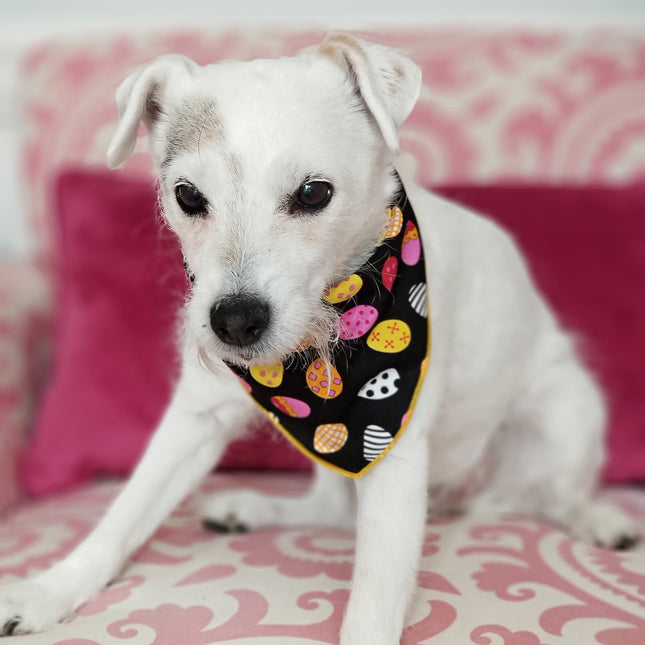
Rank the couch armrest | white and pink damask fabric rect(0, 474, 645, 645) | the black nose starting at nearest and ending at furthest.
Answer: the black nose, white and pink damask fabric rect(0, 474, 645, 645), the couch armrest

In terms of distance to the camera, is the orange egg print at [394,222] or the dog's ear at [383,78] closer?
the dog's ear at [383,78]

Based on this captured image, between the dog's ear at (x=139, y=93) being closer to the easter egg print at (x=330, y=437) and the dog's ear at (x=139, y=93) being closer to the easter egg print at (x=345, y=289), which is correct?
the easter egg print at (x=345, y=289)

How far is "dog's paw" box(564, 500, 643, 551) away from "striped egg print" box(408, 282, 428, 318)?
558 mm

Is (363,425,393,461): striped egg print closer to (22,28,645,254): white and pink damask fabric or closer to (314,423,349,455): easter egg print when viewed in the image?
(314,423,349,455): easter egg print

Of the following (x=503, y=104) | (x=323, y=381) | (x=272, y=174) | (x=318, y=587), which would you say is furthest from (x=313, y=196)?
(x=503, y=104)

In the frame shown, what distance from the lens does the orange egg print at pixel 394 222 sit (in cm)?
112

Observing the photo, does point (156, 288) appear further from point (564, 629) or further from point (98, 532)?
point (564, 629)

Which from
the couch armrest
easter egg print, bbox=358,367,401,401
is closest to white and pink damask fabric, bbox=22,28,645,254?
the couch armrest

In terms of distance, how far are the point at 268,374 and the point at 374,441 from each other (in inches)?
7.1

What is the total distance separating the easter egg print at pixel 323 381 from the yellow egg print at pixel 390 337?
7 cm

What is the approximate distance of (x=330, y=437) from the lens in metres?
1.14

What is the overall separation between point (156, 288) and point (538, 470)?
0.86 metres

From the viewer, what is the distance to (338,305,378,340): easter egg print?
1104mm

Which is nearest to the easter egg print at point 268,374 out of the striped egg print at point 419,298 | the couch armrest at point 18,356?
the striped egg print at point 419,298
